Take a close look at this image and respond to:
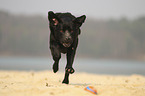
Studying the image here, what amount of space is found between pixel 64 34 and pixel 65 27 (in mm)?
216

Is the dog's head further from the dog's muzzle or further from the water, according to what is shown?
the water

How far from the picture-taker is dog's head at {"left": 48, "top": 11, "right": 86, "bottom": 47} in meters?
6.72

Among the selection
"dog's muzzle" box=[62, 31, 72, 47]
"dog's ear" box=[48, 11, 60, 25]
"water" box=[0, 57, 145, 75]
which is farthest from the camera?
"water" box=[0, 57, 145, 75]

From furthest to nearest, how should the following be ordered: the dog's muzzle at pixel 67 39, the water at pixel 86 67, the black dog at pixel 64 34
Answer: the water at pixel 86 67
the black dog at pixel 64 34
the dog's muzzle at pixel 67 39

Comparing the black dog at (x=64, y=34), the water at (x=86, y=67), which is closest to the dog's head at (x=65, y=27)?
the black dog at (x=64, y=34)

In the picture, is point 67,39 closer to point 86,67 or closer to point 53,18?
point 53,18

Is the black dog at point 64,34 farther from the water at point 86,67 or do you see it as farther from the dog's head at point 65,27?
the water at point 86,67

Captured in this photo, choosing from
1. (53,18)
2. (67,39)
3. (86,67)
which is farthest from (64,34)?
(86,67)

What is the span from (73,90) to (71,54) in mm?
1713

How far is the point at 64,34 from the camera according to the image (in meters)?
6.71

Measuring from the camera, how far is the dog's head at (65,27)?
6723 mm

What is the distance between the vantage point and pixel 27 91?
5.76 metres

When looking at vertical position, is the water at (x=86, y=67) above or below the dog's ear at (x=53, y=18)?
below

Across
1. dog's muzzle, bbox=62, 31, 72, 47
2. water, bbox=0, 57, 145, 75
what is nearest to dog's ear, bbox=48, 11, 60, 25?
dog's muzzle, bbox=62, 31, 72, 47
